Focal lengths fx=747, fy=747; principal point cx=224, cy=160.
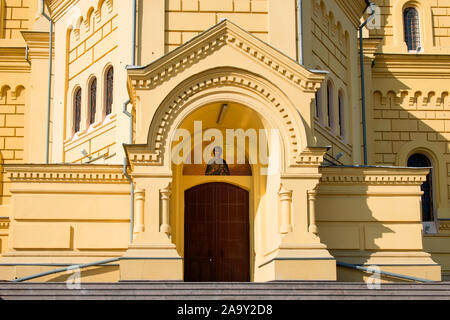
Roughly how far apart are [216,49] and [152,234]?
4.12 m

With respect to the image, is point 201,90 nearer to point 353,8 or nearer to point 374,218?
point 374,218

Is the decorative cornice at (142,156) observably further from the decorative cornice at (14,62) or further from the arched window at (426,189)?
the arched window at (426,189)

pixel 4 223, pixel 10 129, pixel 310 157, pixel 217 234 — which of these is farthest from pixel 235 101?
pixel 10 129

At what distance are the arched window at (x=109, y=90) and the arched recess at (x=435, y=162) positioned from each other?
9.74 metres

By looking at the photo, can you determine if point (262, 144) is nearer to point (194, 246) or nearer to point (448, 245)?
point (194, 246)

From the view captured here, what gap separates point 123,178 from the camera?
16938 mm

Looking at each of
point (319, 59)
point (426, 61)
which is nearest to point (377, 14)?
point (426, 61)

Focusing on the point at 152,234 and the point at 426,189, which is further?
the point at 426,189

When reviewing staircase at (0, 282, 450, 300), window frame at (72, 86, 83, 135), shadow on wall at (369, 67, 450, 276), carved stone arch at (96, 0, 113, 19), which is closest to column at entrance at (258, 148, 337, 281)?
staircase at (0, 282, 450, 300)

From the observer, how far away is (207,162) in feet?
58.4

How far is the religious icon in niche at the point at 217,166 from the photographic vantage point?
700 inches

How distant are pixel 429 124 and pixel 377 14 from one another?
13.3 ft

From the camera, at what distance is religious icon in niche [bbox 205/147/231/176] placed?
700 inches

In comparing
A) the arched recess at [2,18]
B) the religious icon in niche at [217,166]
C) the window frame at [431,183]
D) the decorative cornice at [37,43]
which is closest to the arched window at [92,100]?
the decorative cornice at [37,43]
